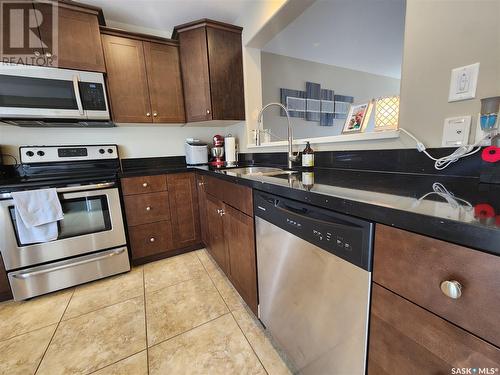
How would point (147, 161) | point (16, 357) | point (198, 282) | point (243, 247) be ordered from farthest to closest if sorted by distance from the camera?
1. point (147, 161)
2. point (198, 282)
3. point (243, 247)
4. point (16, 357)

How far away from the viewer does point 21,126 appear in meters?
1.86

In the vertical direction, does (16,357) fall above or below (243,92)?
below

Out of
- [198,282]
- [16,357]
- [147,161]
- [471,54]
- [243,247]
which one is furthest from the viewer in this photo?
[147,161]

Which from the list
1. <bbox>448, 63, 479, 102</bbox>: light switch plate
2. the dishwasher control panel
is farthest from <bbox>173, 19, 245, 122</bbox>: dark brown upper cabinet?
<bbox>448, 63, 479, 102</bbox>: light switch plate

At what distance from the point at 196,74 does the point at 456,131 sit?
2.07 m

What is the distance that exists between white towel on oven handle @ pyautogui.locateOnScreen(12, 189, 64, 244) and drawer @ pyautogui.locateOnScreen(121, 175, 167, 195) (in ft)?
1.51

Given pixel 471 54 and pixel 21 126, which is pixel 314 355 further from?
pixel 21 126

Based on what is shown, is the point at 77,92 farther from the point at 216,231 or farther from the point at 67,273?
the point at 216,231

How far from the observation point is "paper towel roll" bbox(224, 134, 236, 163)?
2328 millimetres

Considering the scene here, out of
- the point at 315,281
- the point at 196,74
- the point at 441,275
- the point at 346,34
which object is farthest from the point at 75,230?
the point at 346,34

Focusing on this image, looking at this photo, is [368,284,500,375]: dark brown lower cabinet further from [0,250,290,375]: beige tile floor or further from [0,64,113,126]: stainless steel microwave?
[0,64,113,126]: stainless steel microwave

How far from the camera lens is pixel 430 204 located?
1.60ft

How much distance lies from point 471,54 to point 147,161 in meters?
2.56

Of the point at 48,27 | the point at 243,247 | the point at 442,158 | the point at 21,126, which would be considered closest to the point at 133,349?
the point at 243,247
